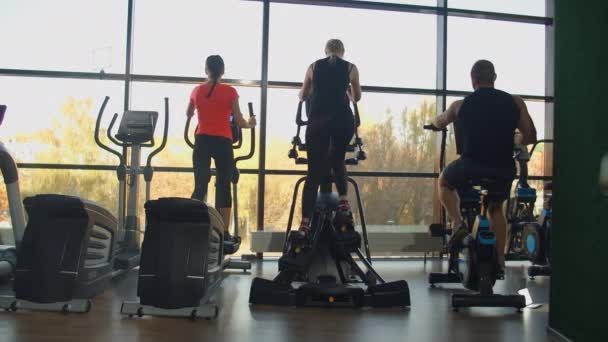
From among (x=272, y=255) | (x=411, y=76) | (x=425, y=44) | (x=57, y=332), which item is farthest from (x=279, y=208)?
(x=57, y=332)

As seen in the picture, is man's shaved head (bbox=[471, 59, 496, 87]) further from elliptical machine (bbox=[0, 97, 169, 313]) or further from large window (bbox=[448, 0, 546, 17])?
large window (bbox=[448, 0, 546, 17])

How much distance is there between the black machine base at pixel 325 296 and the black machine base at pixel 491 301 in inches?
12.2

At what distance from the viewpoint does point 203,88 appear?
3.96 meters

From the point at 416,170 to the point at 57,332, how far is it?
426cm

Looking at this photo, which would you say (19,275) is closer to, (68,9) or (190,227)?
(190,227)

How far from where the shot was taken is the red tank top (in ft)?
12.9

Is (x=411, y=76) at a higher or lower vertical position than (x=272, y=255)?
higher

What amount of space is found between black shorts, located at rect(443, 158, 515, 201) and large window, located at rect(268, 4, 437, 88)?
2.64 meters

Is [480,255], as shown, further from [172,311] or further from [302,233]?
[172,311]

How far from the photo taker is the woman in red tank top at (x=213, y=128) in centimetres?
392

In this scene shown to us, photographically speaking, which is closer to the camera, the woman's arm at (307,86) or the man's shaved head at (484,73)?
the man's shaved head at (484,73)

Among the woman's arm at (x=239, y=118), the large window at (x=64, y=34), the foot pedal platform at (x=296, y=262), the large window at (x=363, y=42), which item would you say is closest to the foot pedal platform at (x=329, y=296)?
the foot pedal platform at (x=296, y=262)

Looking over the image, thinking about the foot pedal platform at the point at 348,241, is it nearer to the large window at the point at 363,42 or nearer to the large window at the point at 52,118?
Answer: the large window at the point at 363,42

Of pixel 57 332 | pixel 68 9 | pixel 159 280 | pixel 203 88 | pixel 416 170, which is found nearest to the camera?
pixel 57 332
